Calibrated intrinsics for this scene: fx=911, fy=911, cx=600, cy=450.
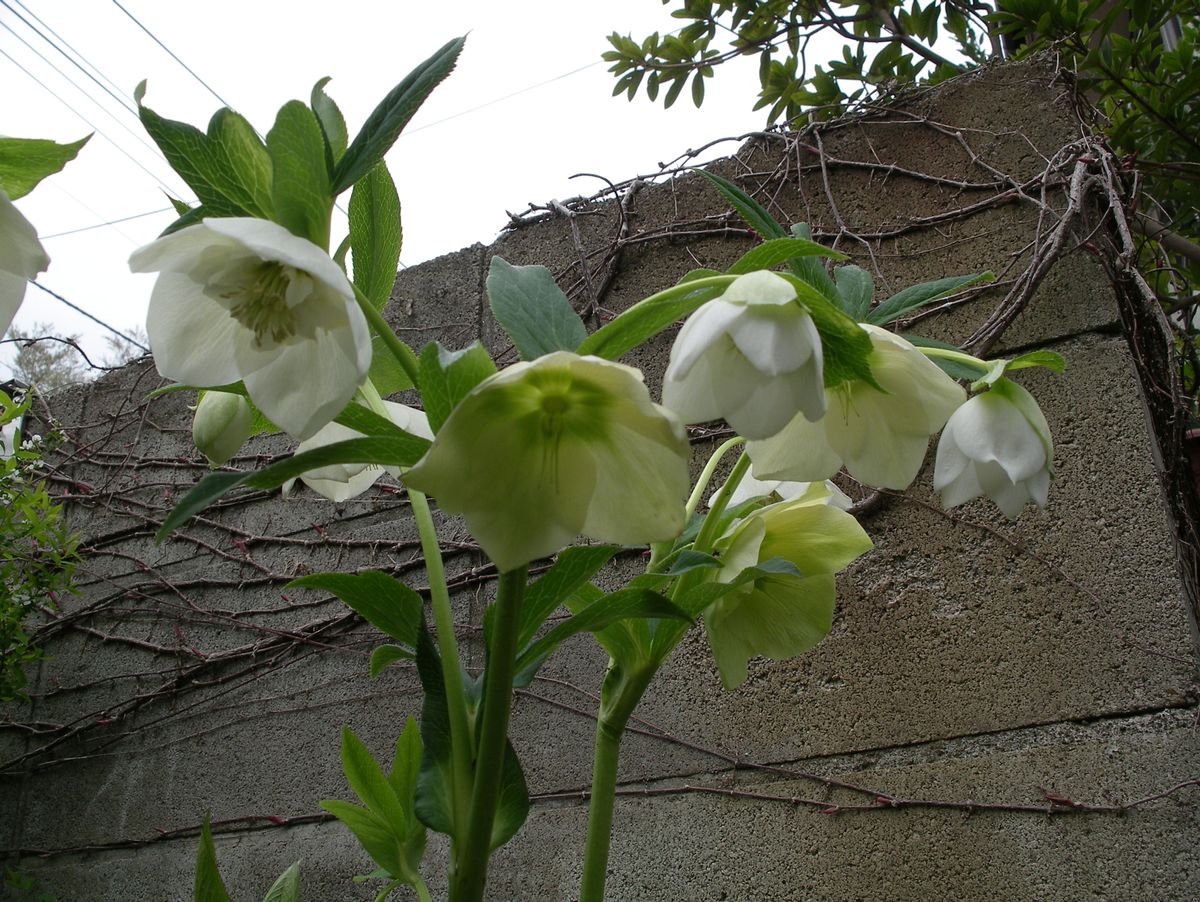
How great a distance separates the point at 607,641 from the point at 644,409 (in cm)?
21

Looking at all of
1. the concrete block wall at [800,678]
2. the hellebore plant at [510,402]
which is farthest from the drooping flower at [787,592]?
the concrete block wall at [800,678]

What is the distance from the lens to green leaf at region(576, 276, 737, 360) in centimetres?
40

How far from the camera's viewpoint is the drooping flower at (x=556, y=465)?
1.24 ft

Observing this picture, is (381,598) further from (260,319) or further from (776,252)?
(776,252)

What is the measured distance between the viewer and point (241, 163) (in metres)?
0.42

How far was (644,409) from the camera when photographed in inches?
14.7

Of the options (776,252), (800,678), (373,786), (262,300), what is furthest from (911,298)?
(800,678)

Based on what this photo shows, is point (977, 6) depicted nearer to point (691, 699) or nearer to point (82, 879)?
point (691, 699)

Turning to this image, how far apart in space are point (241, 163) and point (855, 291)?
338 millimetres

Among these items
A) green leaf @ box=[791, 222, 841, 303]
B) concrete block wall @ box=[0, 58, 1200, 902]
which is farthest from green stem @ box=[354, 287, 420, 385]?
concrete block wall @ box=[0, 58, 1200, 902]

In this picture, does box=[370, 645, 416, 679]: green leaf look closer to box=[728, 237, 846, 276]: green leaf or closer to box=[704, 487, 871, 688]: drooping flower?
box=[704, 487, 871, 688]: drooping flower

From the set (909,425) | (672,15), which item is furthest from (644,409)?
(672,15)

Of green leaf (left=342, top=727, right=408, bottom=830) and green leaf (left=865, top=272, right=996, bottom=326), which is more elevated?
green leaf (left=865, top=272, right=996, bottom=326)

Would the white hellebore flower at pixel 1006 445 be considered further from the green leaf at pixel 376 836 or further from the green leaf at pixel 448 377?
the green leaf at pixel 376 836
